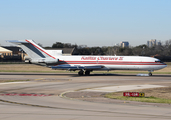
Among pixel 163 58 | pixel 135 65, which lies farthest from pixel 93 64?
pixel 163 58

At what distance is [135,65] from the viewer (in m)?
51.2

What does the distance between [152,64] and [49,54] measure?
22410mm

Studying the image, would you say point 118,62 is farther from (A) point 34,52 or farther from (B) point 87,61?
(A) point 34,52

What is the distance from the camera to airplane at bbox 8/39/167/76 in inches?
2015

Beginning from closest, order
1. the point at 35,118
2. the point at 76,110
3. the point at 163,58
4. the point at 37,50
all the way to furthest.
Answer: the point at 35,118
the point at 76,110
the point at 37,50
the point at 163,58

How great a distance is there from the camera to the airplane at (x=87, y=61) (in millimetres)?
51188

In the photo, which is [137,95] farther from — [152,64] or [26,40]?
[26,40]

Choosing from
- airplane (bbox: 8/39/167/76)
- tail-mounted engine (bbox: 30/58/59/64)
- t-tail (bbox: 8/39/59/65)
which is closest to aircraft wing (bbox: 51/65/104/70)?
airplane (bbox: 8/39/167/76)

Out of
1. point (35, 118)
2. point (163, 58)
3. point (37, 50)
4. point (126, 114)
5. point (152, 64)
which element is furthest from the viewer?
point (163, 58)

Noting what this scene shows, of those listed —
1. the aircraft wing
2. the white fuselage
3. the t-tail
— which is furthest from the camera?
the t-tail

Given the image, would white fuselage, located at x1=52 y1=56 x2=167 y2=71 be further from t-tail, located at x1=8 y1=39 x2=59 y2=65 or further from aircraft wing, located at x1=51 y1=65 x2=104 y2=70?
t-tail, located at x1=8 y1=39 x2=59 y2=65

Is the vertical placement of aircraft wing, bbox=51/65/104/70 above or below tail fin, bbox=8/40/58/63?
below

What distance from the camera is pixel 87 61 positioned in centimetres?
5294

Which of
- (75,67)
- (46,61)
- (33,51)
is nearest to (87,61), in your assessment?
(75,67)
